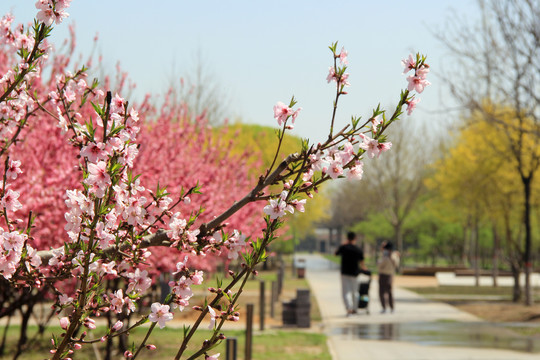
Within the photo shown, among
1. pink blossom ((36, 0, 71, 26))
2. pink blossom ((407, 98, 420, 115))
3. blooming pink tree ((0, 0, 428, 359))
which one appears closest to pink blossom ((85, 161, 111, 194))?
blooming pink tree ((0, 0, 428, 359))

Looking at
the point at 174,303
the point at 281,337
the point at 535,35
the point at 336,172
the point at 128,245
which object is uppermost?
the point at 535,35

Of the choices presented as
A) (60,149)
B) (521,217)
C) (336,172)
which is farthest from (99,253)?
(521,217)

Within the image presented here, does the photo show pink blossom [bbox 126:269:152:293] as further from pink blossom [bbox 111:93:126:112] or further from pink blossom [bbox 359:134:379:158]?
pink blossom [bbox 359:134:379:158]

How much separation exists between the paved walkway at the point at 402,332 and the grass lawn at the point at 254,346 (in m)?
0.34

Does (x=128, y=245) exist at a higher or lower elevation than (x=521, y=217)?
lower

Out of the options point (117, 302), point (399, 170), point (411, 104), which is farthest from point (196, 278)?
point (399, 170)

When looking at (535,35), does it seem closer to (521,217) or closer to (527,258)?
(527,258)

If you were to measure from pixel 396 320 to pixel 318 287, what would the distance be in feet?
46.6

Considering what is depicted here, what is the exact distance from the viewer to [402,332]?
52.5 ft

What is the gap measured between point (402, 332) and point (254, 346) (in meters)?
3.68

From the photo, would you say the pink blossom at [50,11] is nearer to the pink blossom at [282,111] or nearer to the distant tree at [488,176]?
the pink blossom at [282,111]

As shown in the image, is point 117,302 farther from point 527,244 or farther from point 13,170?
point 527,244

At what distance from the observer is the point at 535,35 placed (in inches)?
800

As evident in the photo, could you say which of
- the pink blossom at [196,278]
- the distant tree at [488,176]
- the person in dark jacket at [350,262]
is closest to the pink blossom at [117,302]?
the pink blossom at [196,278]
